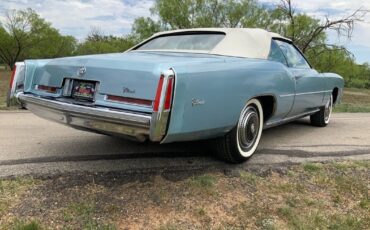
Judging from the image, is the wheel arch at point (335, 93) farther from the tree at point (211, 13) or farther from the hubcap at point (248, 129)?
the tree at point (211, 13)

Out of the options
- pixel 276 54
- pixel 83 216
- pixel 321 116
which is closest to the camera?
pixel 83 216

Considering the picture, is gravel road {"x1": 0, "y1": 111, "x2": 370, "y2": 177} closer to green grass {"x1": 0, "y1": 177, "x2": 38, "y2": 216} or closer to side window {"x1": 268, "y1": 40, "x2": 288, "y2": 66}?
green grass {"x1": 0, "y1": 177, "x2": 38, "y2": 216}

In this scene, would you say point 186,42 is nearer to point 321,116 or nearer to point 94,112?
point 94,112

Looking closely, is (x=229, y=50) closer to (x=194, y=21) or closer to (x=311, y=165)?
(x=311, y=165)

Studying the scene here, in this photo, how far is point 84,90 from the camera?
3539 millimetres

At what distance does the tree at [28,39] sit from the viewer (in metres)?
46.5

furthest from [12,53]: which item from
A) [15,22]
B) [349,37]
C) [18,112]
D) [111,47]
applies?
[18,112]

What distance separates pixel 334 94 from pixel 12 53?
49.3 meters

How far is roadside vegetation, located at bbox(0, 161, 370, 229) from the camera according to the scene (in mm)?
2887

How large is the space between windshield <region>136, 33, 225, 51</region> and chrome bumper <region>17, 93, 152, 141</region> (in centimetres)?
166

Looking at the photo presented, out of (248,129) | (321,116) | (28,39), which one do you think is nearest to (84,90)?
(248,129)

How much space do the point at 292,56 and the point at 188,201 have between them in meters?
3.03

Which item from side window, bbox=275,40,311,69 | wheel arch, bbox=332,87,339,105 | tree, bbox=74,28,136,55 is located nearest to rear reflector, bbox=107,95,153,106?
side window, bbox=275,40,311,69

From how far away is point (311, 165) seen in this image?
429cm
